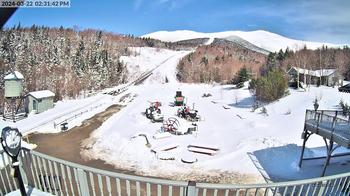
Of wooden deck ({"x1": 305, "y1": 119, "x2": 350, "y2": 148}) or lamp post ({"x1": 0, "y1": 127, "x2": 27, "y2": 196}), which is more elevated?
lamp post ({"x1": 0, "y1": 127, "x2": 27, "y2": 196})

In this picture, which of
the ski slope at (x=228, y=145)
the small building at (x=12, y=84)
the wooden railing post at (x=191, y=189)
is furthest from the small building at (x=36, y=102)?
the wooden railing post at (x=191, y=189)

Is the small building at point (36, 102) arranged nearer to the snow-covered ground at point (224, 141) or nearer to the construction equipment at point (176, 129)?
the snow-covered ground at point (224, 141)

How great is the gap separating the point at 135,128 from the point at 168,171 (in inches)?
361

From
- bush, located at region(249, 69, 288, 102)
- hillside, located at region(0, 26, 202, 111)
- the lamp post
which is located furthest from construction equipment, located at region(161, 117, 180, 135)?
hillside, located at region(0, 26, 202, 111)

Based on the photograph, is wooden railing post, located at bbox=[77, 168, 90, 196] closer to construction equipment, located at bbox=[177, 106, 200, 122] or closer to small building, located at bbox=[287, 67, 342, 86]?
construction equipment, located at bbox=[177, 106, 200, 122]

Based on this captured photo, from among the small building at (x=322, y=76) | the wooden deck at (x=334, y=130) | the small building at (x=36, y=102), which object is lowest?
the small building at (x=36, y=102)

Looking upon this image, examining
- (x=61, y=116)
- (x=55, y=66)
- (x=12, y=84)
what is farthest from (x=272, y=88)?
(x=55, y=66)

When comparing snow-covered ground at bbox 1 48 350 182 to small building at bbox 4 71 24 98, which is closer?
snow-covered ground at bbox 1 48 350 182

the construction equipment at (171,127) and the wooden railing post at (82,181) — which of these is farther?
the construction equipment at (171,127)

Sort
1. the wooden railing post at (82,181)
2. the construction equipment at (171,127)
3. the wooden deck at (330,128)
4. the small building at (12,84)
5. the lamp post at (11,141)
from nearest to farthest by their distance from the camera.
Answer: the lamp post at (11,141), the wooden railing post at (82,181), the wooden deck at (330,128), the construction equipment at (171,127), the small building at (12,84)

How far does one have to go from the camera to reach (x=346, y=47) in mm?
68062

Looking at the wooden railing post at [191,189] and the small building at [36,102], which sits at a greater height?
the wooden railing post at [191,189]

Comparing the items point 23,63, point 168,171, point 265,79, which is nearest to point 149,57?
point 23,63

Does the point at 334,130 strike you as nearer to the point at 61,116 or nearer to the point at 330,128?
the point at 330,128
